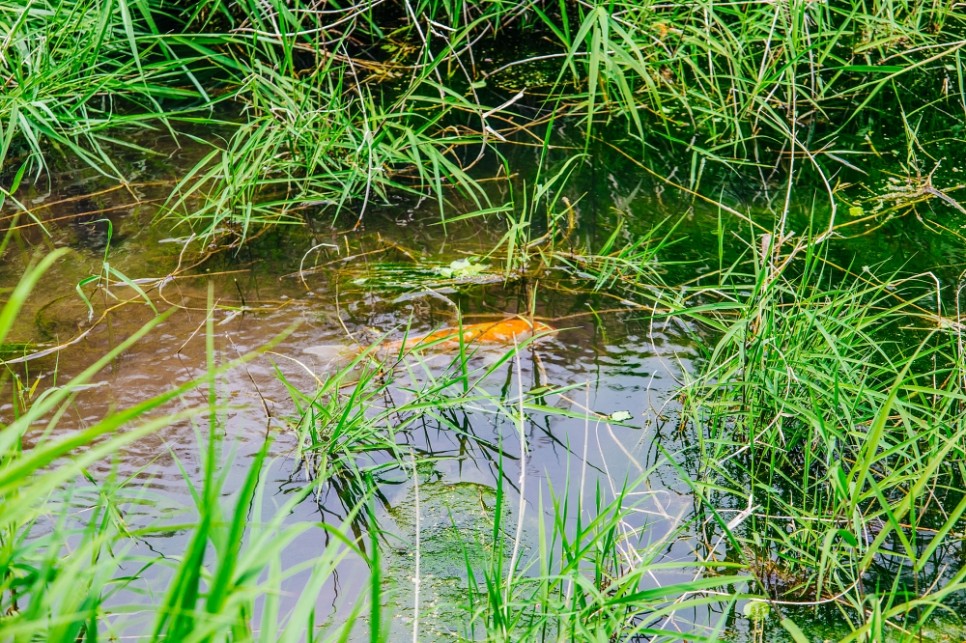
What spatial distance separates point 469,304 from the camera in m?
2.68

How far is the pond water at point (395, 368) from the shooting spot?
1954 mm

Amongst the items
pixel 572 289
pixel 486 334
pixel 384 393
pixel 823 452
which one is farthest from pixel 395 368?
pixel 823 452

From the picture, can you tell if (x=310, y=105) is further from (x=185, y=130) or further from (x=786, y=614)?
(x=786, y=614)

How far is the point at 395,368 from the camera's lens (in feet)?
7.82

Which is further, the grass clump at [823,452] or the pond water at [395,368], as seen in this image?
the pond water at [395,368]

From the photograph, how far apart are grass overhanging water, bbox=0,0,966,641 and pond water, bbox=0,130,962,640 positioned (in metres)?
0.02

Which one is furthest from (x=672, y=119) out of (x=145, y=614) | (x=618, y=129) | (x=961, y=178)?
(x=145, y=614)

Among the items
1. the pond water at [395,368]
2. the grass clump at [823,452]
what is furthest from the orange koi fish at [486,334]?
the grass clump at [823,452]

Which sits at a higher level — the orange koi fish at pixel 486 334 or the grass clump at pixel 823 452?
the orange koi fish at pixel 486 334

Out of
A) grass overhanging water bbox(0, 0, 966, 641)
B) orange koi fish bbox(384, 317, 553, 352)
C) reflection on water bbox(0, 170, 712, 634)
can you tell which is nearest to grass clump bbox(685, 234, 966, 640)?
grass overhanging water bbox(0, 0, 966, 641)

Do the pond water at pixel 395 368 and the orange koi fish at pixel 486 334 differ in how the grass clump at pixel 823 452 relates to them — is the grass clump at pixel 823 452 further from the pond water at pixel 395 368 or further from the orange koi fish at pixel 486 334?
the orange koi fish at pixel 486 334

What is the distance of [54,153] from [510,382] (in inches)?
80.0

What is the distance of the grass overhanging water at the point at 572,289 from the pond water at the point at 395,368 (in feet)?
0.07

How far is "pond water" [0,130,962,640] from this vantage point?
6.41ft
